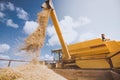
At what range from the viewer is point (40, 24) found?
22.1ft

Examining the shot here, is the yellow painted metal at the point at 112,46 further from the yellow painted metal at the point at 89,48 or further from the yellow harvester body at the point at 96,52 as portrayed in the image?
the yellow painted metal at the point at 89,48

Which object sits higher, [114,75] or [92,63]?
[92,63]

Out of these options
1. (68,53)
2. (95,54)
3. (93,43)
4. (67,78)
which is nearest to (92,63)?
(95,54)

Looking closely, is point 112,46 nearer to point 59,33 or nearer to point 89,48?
point 89,48

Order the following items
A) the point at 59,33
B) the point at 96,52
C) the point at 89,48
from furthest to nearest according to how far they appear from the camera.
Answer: the point at 59,33, the point at 89,48, the point at 96,52

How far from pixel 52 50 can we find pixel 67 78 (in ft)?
20.1

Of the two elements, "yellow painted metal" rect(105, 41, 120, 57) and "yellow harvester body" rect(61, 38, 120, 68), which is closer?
"yellow harvester body" rect(61, 38, 120, 68)

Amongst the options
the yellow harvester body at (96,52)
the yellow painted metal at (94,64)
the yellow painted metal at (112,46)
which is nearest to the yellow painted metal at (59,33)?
the yellow harvester body at (96,52)

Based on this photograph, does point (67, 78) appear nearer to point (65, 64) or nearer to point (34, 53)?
point (34, 53)

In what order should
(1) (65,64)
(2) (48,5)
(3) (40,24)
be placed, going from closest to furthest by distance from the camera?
(3) (40,24)
(2) (48,5)
(1) (65,64)

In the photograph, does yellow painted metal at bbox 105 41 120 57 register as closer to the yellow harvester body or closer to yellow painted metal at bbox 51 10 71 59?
the yellow harvester body

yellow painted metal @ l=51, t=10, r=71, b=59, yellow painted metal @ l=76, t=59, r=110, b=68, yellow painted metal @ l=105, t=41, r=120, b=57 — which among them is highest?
yellow painted metal @ l=51, t=10, r=71, b=59

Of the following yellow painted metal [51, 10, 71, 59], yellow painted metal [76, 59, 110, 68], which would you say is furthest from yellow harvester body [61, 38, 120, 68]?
yellow painted metal [51, 10, 71, 59]

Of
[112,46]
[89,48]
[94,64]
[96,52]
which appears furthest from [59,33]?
[112,46]
